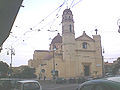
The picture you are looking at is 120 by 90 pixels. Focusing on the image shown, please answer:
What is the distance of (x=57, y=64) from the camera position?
6656cm

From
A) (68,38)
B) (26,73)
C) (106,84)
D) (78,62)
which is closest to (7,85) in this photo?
(106,84)

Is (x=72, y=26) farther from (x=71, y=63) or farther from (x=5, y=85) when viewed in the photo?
(x=5, y=85)

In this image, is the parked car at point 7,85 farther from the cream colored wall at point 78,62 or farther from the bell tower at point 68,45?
the bell tower at point 68,45

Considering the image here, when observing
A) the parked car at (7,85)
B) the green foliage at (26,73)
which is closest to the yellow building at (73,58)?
the green foliage at (26,73)

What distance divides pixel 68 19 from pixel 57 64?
1434 centimetres

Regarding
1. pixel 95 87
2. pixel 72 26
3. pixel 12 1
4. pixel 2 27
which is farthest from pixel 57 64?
pixel 95 87

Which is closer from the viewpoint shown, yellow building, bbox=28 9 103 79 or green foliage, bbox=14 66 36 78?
yellow building, bbox=28 9 103 79

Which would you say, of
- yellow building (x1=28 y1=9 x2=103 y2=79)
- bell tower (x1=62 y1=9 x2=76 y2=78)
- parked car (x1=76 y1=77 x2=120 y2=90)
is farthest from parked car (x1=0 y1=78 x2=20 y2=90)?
bell tower (x1=62 y1=9 x2=76 y2=78)

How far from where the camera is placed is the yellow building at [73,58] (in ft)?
217

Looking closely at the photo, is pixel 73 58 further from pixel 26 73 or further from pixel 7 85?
pixel 7 85

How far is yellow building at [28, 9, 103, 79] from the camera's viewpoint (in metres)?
66.2

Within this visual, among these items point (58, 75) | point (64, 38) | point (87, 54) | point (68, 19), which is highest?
point (68, 19)

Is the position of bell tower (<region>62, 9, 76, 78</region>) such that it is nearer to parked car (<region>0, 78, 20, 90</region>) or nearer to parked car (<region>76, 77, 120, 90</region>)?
parked car (<region>0, 78, 20, 90</region>)

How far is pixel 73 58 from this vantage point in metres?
67.7
